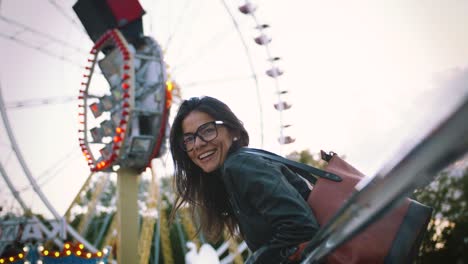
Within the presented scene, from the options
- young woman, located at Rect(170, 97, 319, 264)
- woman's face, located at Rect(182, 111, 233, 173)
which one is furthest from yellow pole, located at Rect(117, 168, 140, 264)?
woman's face, located at Rect(182, 111, 233, 173)

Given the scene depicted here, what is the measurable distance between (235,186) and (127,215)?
10053 mm

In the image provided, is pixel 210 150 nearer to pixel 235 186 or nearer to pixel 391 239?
pixel 235 186

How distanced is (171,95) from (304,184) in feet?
29.1

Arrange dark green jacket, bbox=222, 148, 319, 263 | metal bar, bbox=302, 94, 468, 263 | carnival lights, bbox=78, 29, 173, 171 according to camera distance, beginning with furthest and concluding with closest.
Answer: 1. carnival lights, bbox=78, 29, 173, 171
2. dark green jacket, bbox=222, 148, 319, 263
3. metal bar, bbox=302, 94, 468, 263

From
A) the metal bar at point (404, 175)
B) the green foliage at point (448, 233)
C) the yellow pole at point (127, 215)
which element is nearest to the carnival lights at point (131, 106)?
the yellow pole at point (127, 215)

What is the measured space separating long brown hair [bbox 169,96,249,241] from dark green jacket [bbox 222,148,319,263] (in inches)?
16.8

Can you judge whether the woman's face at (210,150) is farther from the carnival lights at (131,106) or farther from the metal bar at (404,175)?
the carnival lights at (131,106)

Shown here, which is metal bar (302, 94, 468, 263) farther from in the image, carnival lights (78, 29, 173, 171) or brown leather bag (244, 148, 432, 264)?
carnival lights (78, 29, 173, 171)

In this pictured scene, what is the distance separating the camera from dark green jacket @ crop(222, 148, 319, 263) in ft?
4.06

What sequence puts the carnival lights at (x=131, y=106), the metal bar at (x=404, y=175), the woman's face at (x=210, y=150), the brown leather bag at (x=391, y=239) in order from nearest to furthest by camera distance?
the metal bar at (x=404, y=175) < the brown leather bag at (x=391, y=239) < the woman's face at (x=210, y=150) < the carnival lights at (x=131, y=106)

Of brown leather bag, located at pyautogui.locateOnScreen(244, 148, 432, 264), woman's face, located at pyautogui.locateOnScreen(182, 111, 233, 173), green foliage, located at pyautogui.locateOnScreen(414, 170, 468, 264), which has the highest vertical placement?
woman's face, located at pyautogui.locateOnScreen(182, 111, 233, 173)

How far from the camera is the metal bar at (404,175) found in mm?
384

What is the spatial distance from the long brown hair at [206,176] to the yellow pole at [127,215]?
8964 millimetres

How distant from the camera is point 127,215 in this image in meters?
10.9
